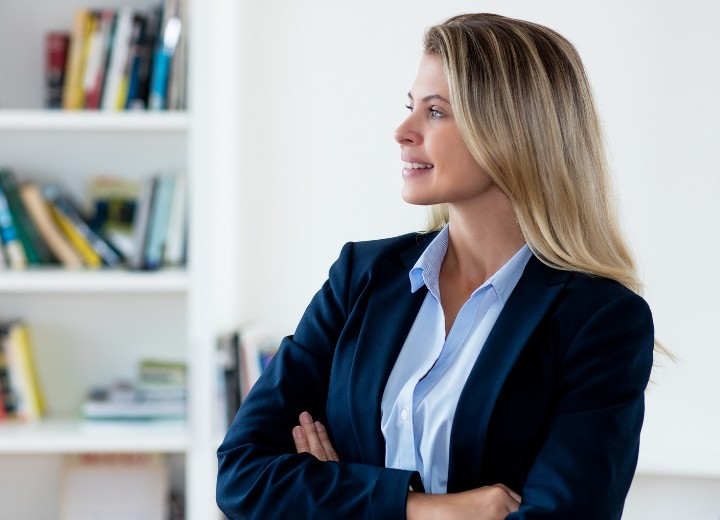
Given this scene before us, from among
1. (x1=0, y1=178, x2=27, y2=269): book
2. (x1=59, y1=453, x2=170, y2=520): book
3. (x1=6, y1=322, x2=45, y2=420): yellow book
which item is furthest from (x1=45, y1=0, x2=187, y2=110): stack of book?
(x1=59, y1=453, x2=170, y2=520): book

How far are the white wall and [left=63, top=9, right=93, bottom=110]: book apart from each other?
465 mm

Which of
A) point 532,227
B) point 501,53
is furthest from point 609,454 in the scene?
point 501,53

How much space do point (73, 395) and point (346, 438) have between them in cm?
174

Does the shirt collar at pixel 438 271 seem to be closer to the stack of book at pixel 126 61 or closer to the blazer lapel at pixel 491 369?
the blazer lapel at pixel 491 369

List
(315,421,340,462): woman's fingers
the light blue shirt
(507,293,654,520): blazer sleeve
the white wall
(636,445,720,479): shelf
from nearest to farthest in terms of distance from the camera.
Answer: (507,293,654,520): blazer sleeve → the light blue shirt → (315,421,340,462): woman's fingers → (636,445,720,479): shelf → the white wall

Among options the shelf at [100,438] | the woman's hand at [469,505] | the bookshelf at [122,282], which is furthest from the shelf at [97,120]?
the woman's hand at [469,505]

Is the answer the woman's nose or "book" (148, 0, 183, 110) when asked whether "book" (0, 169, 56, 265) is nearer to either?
"book" (148, 0, 183, 110)

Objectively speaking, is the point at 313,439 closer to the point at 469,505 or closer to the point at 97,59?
the point at 469,505

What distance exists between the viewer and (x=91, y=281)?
2.77m

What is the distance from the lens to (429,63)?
1602 mm

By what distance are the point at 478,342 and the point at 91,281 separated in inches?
60.2

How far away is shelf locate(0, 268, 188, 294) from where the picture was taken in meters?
2.76

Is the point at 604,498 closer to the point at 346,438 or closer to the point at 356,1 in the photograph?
the point at 346,438

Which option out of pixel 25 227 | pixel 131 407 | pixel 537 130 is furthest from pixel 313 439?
pixel 25 227
